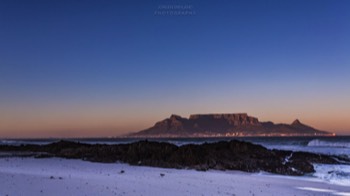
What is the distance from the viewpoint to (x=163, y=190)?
12.9 m

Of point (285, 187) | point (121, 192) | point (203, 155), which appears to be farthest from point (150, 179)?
point (203, 155)

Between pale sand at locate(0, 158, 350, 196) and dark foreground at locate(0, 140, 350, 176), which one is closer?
pale sand at locate(0, 158, 350, 196)

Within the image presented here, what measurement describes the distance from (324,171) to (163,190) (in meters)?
14.7

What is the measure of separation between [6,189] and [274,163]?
17997 millimetres

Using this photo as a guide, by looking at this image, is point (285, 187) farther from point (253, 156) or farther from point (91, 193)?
point (253, 156)

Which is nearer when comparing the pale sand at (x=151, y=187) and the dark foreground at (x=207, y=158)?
the pale sand at (x=151, y=187)

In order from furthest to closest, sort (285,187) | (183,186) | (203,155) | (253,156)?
(253,156) < (203,155) < (285,187) < (183,186)

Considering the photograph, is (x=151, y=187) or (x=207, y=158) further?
(x=207, y=158)

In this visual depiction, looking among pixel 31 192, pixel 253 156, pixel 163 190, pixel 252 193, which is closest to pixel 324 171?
pixel 253 156

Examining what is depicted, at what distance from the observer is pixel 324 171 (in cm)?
2359

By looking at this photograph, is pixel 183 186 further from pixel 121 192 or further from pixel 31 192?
pixel 31 192

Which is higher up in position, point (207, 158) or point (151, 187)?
point (207, 158)

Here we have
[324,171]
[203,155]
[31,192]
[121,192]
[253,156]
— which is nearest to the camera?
[31,192]

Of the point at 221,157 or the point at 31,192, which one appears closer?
the point at 31,192
